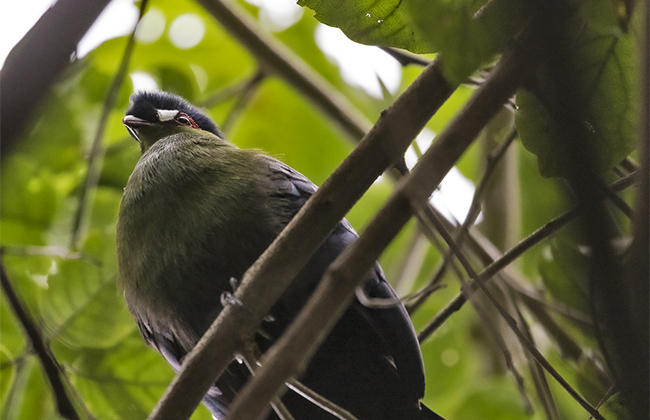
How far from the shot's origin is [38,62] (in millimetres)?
771

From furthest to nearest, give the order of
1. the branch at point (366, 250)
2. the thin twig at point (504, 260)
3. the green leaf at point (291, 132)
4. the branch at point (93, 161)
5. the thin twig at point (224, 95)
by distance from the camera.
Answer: the green leaf at point (291, 132)
the thin twig at point (224, 95)
the branch at point (93, 161)
the thin twig at point (504, 260)
the branch at point (366, 250)

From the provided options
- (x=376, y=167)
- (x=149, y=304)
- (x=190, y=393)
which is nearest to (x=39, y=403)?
(x=149, y=304)

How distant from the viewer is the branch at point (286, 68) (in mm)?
3557

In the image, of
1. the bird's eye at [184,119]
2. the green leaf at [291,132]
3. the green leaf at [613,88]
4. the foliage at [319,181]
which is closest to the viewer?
the foliage at [319,181]

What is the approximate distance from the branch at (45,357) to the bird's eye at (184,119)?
140 centimetres

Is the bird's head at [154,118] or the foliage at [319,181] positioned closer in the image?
the foliage at [319,181]

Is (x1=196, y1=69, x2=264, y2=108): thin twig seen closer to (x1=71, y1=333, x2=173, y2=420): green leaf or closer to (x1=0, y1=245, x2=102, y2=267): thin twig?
(x1=0, y1=245, x2=102, y2=267): thin twig

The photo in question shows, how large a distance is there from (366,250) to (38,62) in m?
0.81

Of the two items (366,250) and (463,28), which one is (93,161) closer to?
(366,250)

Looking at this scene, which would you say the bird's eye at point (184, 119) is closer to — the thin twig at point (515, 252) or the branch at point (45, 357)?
the branch at point (45, 357)

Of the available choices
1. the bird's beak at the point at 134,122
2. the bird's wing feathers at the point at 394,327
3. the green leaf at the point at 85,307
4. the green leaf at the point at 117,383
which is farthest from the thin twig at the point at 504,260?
the bird's beak at the point at 134,122

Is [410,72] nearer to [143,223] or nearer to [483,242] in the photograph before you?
[483,242]

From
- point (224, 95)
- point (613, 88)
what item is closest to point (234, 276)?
point (613, 88)

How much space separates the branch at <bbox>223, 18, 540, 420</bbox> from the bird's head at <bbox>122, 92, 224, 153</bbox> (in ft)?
6.01
